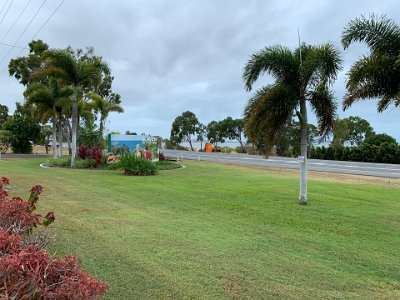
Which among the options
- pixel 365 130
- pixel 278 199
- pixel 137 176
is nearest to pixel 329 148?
pixel 365 130

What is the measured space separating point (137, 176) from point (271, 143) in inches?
350

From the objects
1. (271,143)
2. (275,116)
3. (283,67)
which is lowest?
(271,143)

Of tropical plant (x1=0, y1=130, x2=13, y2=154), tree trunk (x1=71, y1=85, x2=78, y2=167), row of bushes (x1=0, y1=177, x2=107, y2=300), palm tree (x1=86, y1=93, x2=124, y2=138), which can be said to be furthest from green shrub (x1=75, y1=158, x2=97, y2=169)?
tropical plant (x1=0, y1=130, x2=13, y2=154)

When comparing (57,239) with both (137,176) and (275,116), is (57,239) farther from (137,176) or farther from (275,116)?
(137,176)

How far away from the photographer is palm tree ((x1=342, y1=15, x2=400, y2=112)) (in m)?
9.54

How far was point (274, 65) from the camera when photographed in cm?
1166

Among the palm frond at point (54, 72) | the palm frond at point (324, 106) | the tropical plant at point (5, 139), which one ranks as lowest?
the tropical plant at point (5, 139)

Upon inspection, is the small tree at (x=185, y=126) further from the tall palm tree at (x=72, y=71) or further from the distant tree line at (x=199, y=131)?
the tall palm tree at (x=72, y=71)

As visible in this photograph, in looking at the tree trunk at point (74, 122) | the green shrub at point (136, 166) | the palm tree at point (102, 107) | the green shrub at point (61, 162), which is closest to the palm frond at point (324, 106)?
the green shrub at point (136, 166)

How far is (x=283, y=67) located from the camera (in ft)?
38.2

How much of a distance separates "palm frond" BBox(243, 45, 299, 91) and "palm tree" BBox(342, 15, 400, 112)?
1.65 metres

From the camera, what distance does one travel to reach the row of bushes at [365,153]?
38.8 meters

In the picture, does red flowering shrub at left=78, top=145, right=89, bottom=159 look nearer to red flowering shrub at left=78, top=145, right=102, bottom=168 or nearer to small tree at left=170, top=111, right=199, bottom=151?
red flowering shrub at left=78, top=145, right=102, bottom=168

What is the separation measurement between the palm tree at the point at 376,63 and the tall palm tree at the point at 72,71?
1811cm
